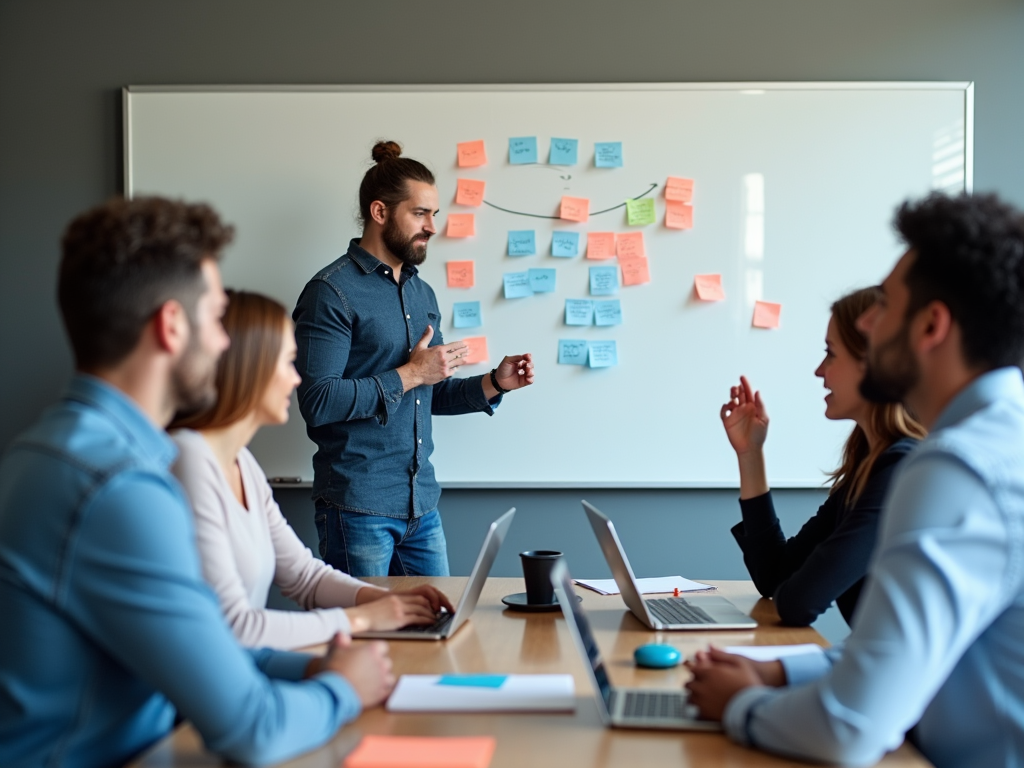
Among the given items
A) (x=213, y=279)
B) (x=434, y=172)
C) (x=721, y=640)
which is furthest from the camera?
(x=434, y=172)

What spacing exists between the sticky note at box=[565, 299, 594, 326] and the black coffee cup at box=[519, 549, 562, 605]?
143cm

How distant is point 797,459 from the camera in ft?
10.6

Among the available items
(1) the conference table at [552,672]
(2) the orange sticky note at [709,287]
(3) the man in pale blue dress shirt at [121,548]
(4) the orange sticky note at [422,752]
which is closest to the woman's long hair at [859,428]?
(1) the conference table at [552,672]

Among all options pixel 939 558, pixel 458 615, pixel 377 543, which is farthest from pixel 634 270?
pixel 939 558

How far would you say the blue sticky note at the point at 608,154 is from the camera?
322 centimetres

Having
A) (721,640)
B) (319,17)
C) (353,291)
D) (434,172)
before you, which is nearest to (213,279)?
(721,640)

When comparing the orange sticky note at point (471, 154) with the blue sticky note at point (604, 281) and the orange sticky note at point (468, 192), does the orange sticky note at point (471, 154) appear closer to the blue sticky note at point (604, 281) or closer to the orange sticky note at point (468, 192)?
the orange sticky note at point (468, 192)

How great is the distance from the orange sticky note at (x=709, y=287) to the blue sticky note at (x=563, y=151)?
583 mm

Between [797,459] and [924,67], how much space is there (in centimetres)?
140

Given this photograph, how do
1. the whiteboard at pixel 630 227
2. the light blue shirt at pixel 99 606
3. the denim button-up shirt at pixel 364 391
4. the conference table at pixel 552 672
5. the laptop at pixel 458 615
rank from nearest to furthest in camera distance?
the light blue shirt at pixel 99 606, the conference table at pixel 552 672, the laptop at pixel 458 615, the denim button-up shirt at pixel 364 391, the whiteboard at pixel 630 227

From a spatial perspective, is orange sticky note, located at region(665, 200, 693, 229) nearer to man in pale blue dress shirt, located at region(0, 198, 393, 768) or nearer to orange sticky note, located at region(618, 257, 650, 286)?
orange sticky note, located at region(618, 257, 650, 286)

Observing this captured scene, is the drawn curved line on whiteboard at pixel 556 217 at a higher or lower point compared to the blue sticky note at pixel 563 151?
lower

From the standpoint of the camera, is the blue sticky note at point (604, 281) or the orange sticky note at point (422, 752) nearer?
the orange sticky note at point (422, 752)

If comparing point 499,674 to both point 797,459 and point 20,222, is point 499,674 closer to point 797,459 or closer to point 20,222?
point 797,459
